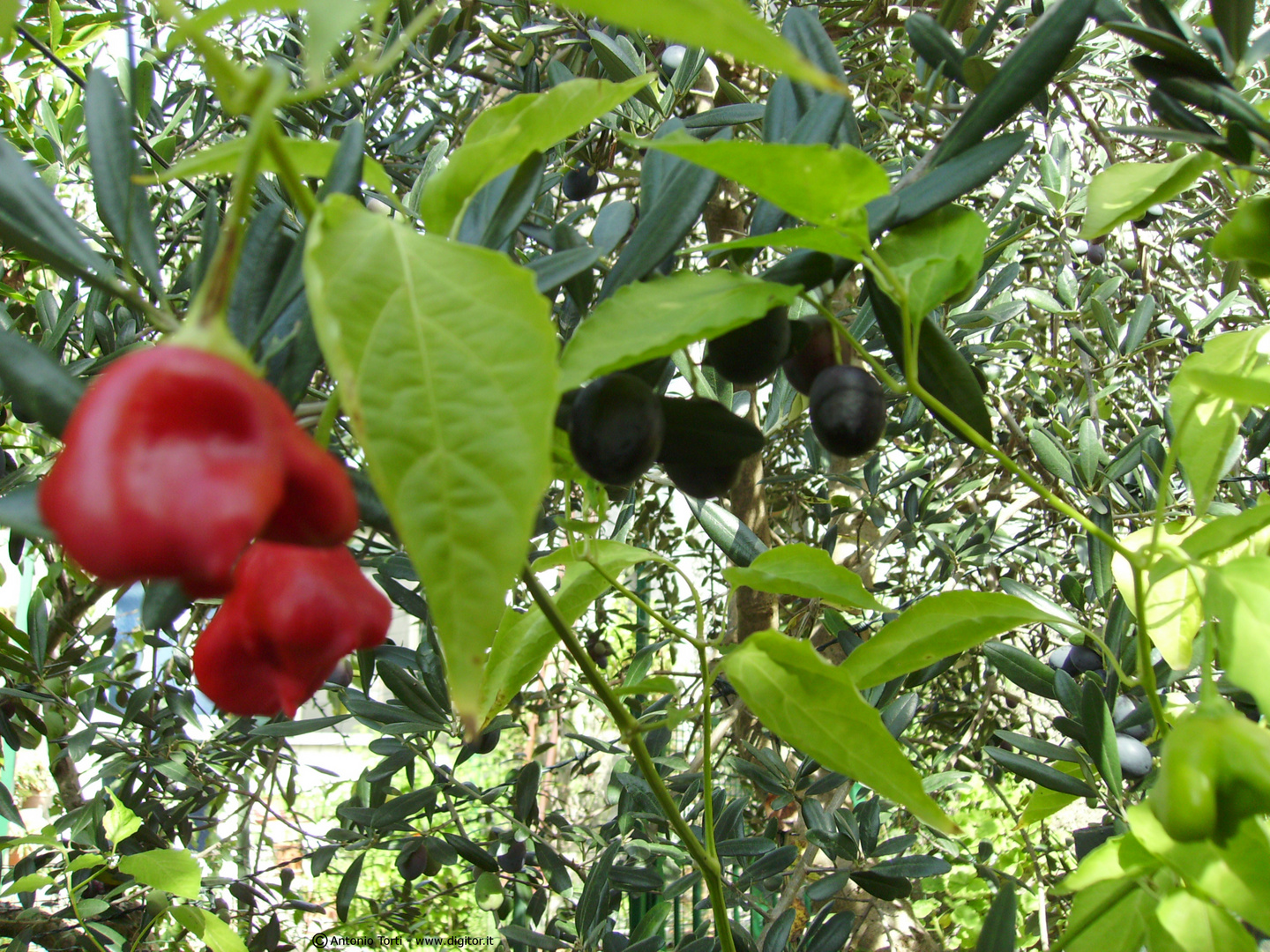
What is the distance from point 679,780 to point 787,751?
861 millimetres

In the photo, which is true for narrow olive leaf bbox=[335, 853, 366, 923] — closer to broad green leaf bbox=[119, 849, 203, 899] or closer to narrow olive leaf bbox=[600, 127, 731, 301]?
broad green leaf bbox=[119, 849, 203, 899]

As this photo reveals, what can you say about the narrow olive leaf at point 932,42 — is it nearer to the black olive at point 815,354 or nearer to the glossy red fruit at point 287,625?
the black olive at point 815,354

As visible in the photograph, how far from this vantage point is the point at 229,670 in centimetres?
41

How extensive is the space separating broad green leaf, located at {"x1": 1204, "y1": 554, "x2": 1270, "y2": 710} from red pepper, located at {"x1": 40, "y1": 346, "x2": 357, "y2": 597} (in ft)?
1.31

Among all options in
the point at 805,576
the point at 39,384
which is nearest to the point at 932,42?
the point at 805,576

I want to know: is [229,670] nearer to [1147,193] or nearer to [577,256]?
[577,256]

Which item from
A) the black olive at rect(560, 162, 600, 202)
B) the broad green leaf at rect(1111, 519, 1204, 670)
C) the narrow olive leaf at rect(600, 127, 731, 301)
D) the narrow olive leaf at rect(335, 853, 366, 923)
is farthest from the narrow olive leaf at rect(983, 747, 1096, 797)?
the black olive at rect(560, 162, 600, 202)

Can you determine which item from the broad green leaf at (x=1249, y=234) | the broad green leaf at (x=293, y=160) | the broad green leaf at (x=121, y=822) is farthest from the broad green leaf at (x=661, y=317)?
the broad green leaf at (x=121, y=822)

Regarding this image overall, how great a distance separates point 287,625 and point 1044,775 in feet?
2.79

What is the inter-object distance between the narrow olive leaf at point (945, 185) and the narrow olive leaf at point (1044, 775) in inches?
24.4

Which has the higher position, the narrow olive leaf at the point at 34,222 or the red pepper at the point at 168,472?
the narrow olive leaf at the point at 34,222

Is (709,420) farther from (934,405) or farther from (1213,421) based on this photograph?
(1213,421)

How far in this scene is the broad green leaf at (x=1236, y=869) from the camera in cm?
45

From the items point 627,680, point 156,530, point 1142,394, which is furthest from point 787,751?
point 156,530
